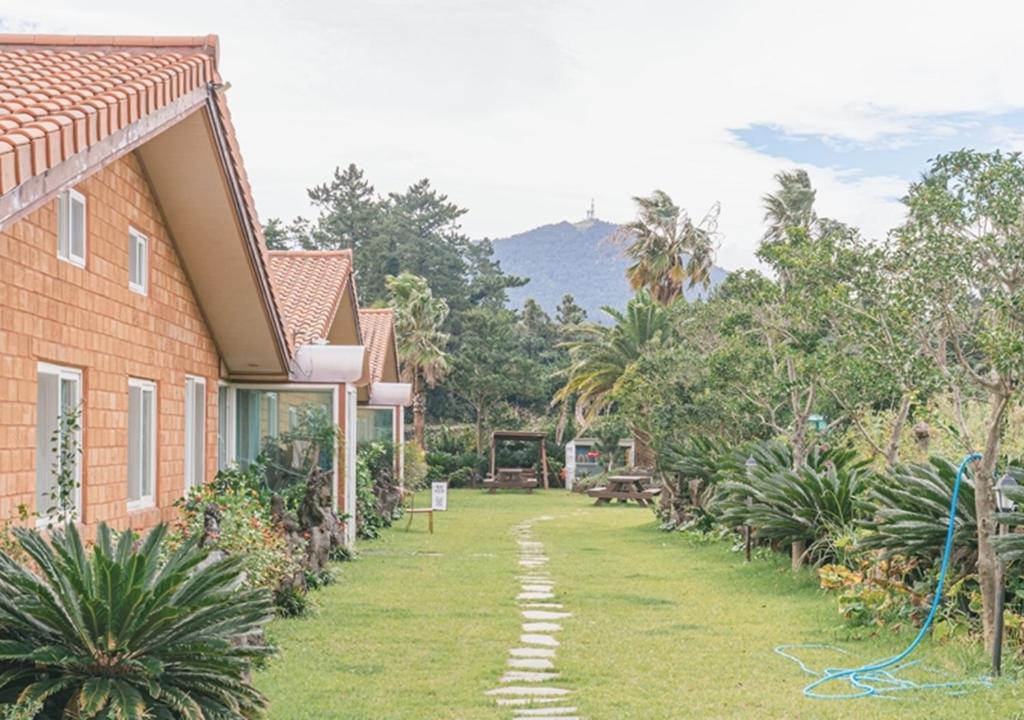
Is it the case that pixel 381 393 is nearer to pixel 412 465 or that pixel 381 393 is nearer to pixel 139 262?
pixel 412 465

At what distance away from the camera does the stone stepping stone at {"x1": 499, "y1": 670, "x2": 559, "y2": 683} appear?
375 inches

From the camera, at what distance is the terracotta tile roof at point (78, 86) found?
6.66m

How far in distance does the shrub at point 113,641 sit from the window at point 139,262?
6.10 meters

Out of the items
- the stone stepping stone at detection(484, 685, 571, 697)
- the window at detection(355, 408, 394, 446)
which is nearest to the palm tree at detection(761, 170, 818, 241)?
the window at detection(355, 408, 394, 446)

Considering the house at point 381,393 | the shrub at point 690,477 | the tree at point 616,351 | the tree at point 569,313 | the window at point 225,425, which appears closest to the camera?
the window at point 225,425

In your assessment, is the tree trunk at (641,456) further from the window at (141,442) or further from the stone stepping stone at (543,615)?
the window at (141,442)

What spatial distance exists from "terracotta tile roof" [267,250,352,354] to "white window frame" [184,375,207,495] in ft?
8.20

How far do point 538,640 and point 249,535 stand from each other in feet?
10.1

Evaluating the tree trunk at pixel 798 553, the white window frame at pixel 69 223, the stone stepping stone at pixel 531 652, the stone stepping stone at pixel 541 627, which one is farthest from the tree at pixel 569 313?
the stone stepping stone at pixel 531 652

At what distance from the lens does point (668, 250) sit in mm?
40469

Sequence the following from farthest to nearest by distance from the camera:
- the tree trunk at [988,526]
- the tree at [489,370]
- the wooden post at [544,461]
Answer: the tree at [489,370] < the wooden post at [544,461] < the tree trunk at [988,526]

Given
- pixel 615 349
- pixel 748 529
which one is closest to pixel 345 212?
pixel 615 349

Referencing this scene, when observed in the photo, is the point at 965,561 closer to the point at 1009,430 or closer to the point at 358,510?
the point at 1009,430

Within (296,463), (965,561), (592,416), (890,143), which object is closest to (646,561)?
(296,463)
